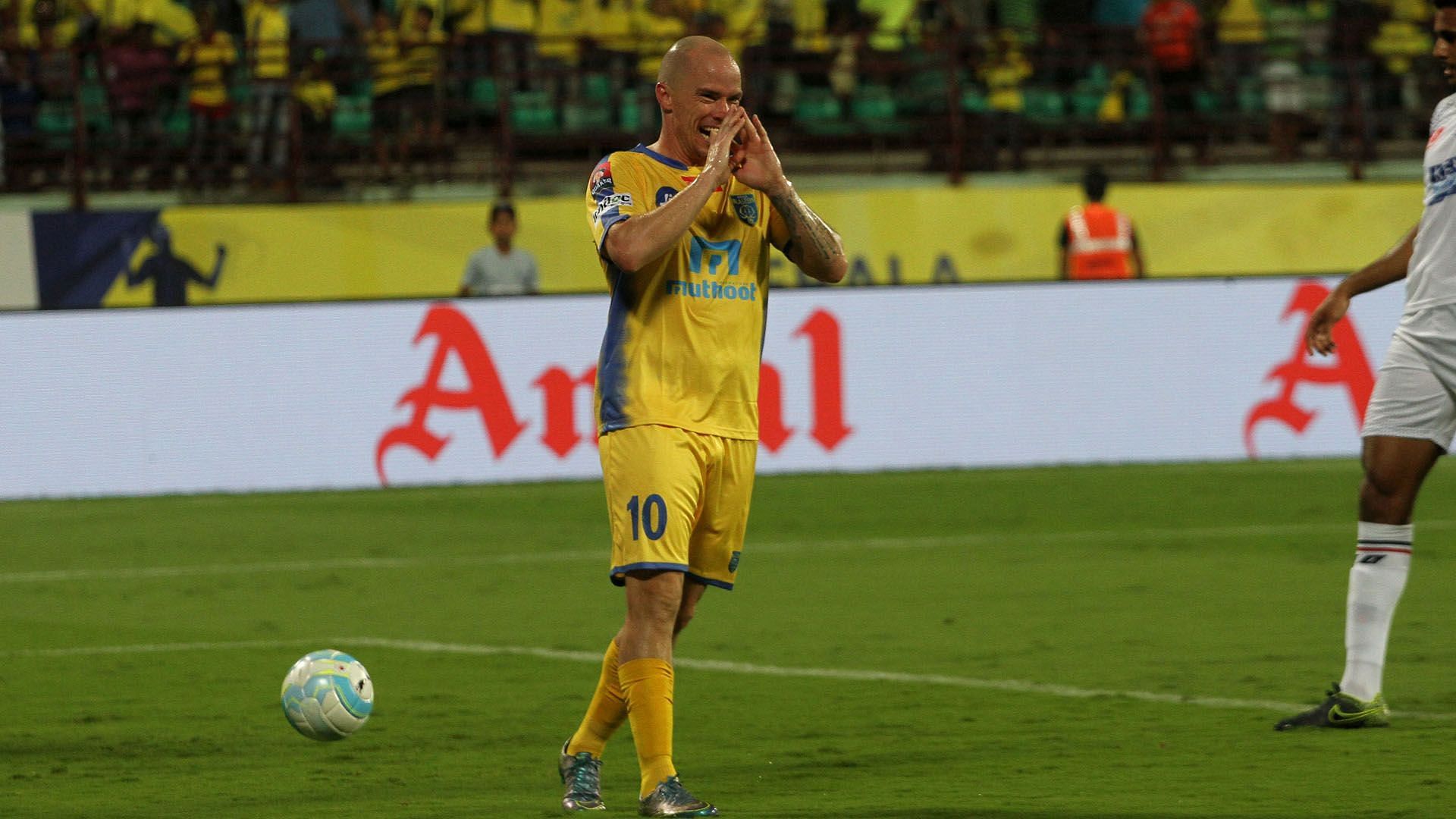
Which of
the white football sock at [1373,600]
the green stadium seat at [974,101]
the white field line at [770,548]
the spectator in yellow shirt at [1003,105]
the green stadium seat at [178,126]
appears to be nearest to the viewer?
the white football sock at [1373,600]

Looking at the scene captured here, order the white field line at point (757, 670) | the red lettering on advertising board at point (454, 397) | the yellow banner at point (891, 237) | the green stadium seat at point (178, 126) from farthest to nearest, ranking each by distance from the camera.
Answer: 1. the green stadium seat at point (178, 126)
2. the yellow banner at point (891, 237)
3. the red lettering on advertising board at point (454, 397)
4. the white field line at point (757, 670)

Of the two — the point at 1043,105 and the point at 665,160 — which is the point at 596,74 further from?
the point at 665,160

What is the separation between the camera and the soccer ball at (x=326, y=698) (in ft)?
20.8

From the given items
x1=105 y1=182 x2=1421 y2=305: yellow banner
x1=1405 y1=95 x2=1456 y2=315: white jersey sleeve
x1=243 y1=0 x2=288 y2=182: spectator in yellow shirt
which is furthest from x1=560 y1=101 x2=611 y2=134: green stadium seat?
x1=1405 y1=95 x2=1456 y2=315: white jersey sleeve

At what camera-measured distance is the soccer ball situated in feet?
20.8

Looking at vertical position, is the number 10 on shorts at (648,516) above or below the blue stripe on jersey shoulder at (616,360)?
below

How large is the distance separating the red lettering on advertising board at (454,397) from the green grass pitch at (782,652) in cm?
52

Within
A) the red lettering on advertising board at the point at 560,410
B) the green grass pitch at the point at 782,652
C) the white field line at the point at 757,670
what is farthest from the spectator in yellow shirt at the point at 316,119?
the white field line at the point at 757,670

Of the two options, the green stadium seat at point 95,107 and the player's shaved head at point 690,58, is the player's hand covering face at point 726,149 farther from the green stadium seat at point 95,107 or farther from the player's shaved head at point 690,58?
the green stadium seat at point 95,107

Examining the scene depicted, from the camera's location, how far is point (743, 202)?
554 cm

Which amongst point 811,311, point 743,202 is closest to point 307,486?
point 811,311

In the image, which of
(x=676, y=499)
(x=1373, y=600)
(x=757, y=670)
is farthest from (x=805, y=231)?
(x=757, y=670)

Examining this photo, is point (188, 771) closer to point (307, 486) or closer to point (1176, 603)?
point (1176, 603)

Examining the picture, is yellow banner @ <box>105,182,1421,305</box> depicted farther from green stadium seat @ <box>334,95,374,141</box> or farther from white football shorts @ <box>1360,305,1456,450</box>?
white football shorts @ <box>1360,305,1456,450</box>
